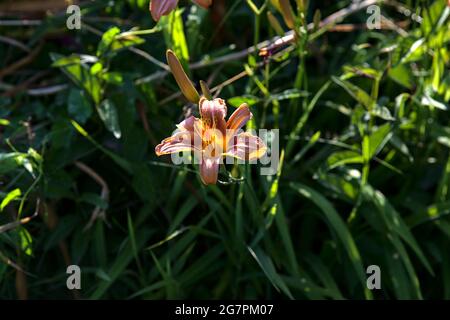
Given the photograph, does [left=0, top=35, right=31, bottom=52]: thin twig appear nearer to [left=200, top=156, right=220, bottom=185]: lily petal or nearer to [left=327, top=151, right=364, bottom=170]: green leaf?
[left=327, top=151, right=364, bottom=170]: green leaf

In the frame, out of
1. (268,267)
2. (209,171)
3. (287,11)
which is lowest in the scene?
(268,267)

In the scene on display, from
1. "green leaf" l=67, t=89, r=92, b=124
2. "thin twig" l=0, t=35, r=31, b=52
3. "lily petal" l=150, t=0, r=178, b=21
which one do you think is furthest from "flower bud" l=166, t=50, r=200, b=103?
"thin twig" l=0, t=35, r=31, b=52

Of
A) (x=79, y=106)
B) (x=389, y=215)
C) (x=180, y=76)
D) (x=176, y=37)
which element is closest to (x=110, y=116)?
(x=79, y=106)

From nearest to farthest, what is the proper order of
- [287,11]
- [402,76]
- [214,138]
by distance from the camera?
[214,138], [287,11], [402,76]

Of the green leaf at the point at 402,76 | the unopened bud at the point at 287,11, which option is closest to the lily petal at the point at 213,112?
the unopened bud at the point at 287,11

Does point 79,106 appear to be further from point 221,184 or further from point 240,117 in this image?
point 240,117
